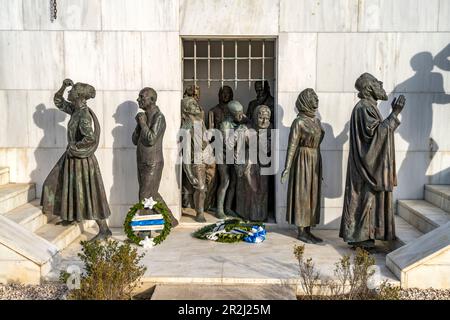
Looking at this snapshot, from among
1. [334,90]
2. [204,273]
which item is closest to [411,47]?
[334,90]

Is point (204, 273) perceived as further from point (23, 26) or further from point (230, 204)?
point (23, 26)

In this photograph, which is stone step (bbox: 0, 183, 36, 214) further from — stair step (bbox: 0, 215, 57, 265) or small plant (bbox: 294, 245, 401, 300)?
small plant (bbox: 294, 245, 401, 300)

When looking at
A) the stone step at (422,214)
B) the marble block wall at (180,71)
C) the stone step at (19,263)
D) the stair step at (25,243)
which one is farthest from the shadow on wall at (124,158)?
the stone step at (422,214)

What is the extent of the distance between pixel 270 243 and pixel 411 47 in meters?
3.99

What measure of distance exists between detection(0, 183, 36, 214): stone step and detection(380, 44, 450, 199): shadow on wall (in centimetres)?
604

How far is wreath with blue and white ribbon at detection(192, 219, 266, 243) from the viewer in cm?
718

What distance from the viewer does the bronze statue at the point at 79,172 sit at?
22.3 ft

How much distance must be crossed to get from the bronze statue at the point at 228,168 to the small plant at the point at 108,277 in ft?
10.8

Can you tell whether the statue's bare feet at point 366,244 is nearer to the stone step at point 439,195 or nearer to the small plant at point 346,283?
the small plant at point 346,283

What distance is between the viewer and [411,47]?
7926 millimetres

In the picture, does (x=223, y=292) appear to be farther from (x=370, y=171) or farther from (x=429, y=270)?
(x=370, y=171)

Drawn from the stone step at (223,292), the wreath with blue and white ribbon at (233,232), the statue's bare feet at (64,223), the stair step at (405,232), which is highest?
the statue's bare feet at (64,223)

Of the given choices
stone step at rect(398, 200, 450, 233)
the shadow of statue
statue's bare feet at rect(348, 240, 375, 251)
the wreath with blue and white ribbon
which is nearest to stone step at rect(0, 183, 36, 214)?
the shadow of statue

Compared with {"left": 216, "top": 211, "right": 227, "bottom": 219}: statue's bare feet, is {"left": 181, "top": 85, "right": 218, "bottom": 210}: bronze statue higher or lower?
higher
